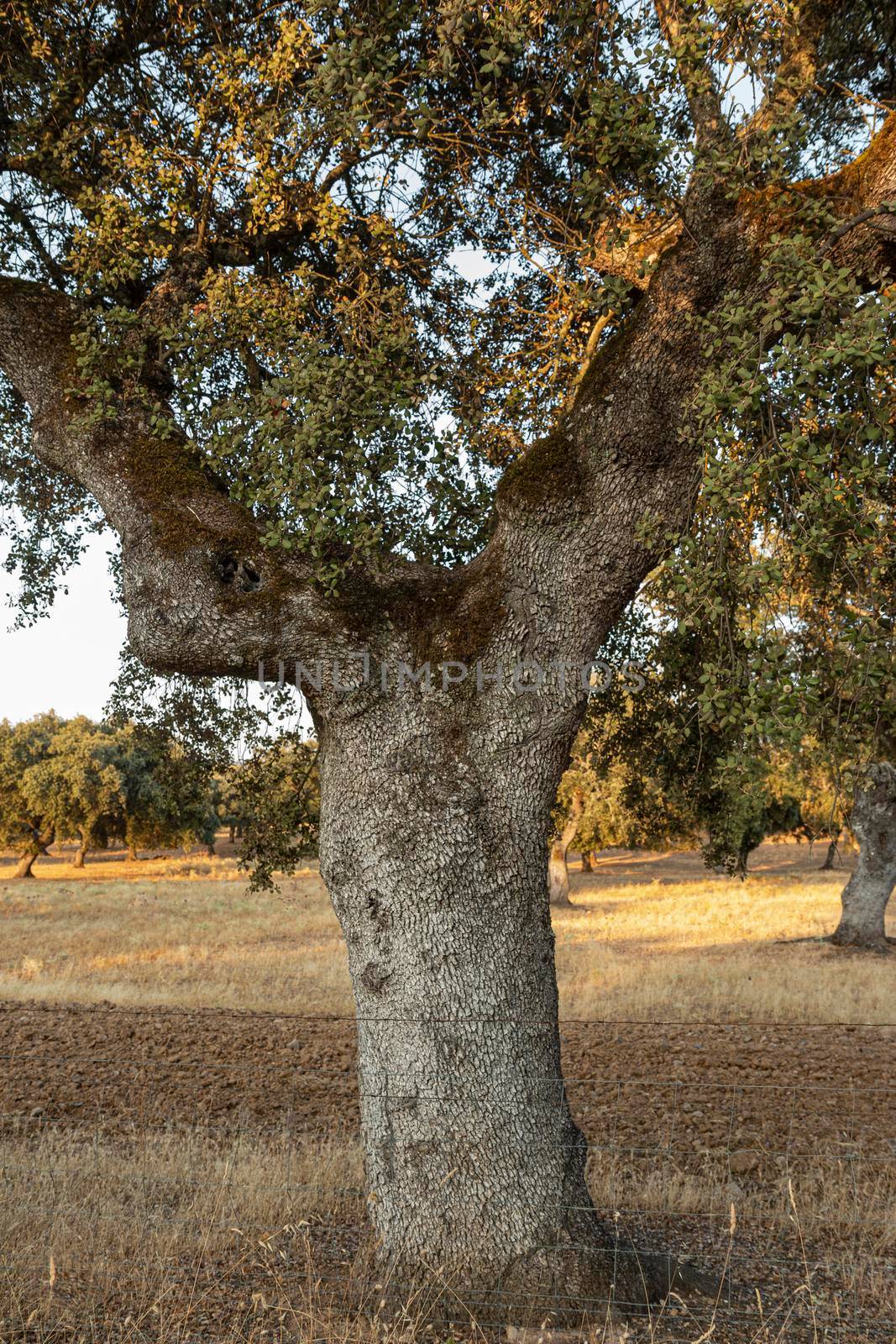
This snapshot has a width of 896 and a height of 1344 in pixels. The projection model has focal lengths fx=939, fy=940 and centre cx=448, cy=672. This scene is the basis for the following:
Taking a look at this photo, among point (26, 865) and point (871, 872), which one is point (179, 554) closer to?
point (871, 872)

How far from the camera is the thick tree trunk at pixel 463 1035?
16.7ft

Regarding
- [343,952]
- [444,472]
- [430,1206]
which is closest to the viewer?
[430,1206]

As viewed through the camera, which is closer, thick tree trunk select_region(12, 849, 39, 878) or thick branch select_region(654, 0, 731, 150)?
thick branch select_region(654, 0, 731, 150)

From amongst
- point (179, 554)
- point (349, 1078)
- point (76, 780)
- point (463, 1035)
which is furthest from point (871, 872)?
point (76, 780)

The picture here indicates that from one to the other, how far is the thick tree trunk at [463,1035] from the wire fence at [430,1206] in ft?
0.07

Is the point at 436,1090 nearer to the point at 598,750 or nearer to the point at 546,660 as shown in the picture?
the point at 546,660

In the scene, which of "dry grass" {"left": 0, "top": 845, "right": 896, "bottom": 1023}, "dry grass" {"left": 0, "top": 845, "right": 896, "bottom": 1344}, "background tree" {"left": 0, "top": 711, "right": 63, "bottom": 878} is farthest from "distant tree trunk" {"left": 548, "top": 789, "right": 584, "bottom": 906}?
"background tree" {"left": 0, "top": 711, "right": 63, "bottom": 878}

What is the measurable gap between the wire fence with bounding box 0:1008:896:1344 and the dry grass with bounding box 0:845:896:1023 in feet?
18.2

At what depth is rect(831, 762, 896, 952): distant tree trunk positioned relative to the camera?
21422 millimetres

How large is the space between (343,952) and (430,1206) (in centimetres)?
1912

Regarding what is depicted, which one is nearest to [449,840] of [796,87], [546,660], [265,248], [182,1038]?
[546,660]

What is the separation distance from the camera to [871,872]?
2241 centimetres

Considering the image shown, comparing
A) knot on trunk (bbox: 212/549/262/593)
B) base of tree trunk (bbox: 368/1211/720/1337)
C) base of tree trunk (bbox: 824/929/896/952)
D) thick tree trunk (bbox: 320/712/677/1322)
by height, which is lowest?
base of tree trunk (bbox: 824/929/896/952)

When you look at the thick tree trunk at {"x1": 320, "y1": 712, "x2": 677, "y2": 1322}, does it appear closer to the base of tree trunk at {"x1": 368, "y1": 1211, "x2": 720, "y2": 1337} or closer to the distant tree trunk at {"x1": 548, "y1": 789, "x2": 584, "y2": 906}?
the base of tree trunk at {"x1": 368, "y1": 1211, "x2": 720, "y2": 1337}
